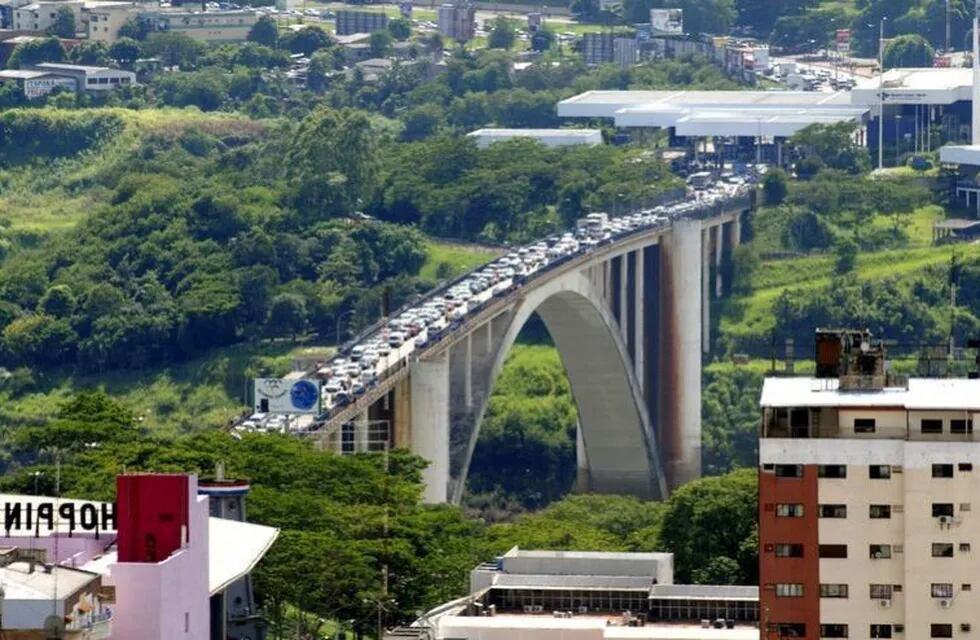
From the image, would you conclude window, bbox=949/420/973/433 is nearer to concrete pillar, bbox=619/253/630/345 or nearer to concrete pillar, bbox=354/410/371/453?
concrete pillar, bbox=354/410/371/453

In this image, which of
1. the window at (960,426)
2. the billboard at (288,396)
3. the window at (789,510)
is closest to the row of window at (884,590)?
the window at (789,510)

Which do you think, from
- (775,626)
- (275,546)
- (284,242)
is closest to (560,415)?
(284,242)

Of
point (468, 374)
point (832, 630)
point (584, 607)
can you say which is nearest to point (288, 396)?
point (468, 374)

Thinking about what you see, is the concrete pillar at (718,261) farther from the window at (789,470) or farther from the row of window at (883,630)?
the row of window at (883,630)

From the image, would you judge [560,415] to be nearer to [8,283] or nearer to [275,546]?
[8,283]

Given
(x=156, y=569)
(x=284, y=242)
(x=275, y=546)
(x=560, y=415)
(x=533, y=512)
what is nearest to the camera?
(x=156, y=569)
